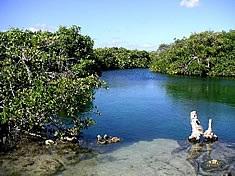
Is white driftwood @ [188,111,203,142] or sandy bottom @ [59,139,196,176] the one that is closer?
sandy bottom @ [59,139,196,176]

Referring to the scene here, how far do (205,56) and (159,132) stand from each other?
2137 inches

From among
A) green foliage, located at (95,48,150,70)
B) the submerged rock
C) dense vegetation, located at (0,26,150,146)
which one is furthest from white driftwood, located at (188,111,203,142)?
green foliage, located at (95,48,150,70)

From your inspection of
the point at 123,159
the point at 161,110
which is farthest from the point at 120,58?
the point at 123,159

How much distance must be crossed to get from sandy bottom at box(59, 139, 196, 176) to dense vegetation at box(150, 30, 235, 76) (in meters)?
56.3

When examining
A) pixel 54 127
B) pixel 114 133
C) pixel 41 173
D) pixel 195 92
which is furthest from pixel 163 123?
pixel 195 92

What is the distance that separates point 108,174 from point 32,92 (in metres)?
7.14

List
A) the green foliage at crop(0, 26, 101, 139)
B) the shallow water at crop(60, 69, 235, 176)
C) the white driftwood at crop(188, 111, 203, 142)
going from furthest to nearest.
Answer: the white driftwood at crop(188, 111, 203, 142) → the green foliage at crop(0, 26, 101, 139) → the shallow water at crop(60, 69, 235, 176)

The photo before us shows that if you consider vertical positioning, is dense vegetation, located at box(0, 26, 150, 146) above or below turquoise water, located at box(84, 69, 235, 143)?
above

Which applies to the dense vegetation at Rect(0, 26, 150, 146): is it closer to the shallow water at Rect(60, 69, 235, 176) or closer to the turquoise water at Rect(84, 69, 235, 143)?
the shallow water at Rect(60, 69, 235, 176)

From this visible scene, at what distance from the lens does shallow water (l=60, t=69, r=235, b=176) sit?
21625 mm

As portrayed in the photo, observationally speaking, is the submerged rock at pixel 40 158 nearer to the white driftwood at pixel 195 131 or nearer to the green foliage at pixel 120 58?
the white driftwood at pixel 195 131

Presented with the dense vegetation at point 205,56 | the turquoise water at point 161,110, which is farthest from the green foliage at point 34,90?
the dense vegetation at point 205,56

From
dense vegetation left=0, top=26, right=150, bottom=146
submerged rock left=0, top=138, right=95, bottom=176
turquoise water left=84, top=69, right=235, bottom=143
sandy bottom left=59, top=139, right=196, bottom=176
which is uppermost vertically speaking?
dense vegetation left=0, top=26, right=150, bottom=146

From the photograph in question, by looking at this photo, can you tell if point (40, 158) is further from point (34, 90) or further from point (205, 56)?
point (205, 56)
